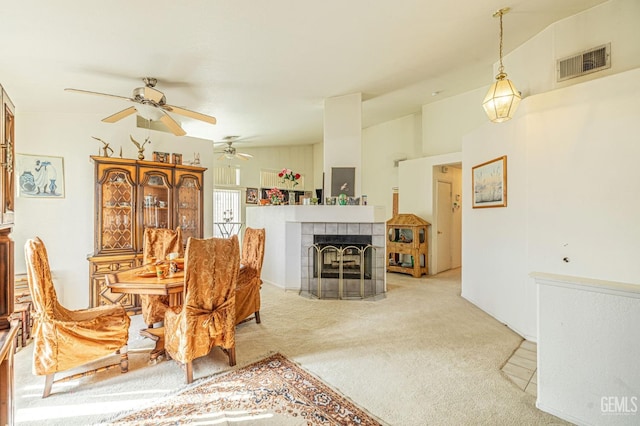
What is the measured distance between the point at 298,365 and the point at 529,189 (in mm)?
2901

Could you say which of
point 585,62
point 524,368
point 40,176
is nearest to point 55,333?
point 40,176

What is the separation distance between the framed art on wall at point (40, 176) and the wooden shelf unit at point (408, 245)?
18.3 ft

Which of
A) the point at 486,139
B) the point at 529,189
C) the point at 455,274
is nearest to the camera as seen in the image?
the point at 529,189

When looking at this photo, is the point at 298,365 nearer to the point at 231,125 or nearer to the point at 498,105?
the point at 498,105

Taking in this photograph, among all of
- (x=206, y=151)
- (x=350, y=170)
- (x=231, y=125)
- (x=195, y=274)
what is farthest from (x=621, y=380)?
(x=231, y=125)

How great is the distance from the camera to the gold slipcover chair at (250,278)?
325 centimetres

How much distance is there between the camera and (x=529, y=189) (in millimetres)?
3055

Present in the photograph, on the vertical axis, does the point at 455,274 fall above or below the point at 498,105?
below

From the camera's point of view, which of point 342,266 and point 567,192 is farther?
point 342,266

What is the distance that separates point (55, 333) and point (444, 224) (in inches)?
251

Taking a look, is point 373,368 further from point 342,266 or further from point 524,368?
point 342,266

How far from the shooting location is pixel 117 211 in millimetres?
3969

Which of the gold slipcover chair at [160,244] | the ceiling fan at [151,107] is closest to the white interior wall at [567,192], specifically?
the ceiling fan at [151,107]

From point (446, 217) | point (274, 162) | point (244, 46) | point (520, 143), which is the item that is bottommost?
point (446, 217)
